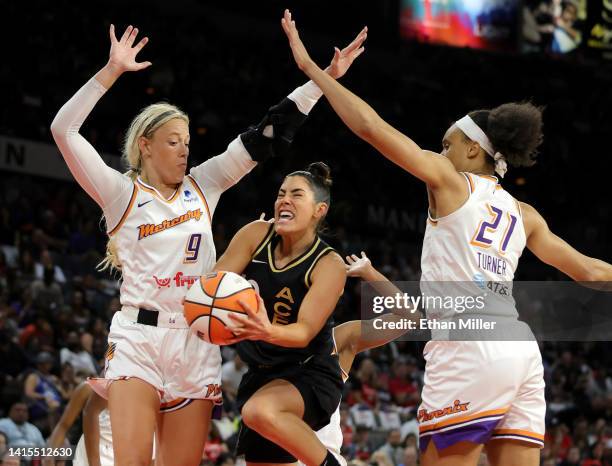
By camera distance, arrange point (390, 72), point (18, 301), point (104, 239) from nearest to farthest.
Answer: point (18, 301)
point (104, 239)
point (390, 72)

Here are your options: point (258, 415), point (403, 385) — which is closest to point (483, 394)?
point (258, 415)

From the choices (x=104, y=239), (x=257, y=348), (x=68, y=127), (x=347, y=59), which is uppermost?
(x=104, y=239)

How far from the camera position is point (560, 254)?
14.7 ft

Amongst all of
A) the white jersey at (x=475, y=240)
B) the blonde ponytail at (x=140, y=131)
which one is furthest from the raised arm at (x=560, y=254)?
the blonde ponytail at (x=140, y=131)

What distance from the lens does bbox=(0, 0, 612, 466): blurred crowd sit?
36.2 ft

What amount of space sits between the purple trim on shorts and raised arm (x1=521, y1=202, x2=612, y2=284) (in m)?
0.86

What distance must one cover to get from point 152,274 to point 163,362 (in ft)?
1.40

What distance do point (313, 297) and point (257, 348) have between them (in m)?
0.42

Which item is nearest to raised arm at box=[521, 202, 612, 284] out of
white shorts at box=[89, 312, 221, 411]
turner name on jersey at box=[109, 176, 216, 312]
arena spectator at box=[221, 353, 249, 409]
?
turner name on jersey at box=[109, 176, 216, 312]

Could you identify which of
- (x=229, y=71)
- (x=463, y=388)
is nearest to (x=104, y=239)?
(x=229, y=71)

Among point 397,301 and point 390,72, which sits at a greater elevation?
point 390,72

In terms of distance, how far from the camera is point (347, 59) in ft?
16.6

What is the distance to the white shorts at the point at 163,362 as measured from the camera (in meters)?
4.55

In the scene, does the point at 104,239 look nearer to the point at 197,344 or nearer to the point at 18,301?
the point at 18,301
